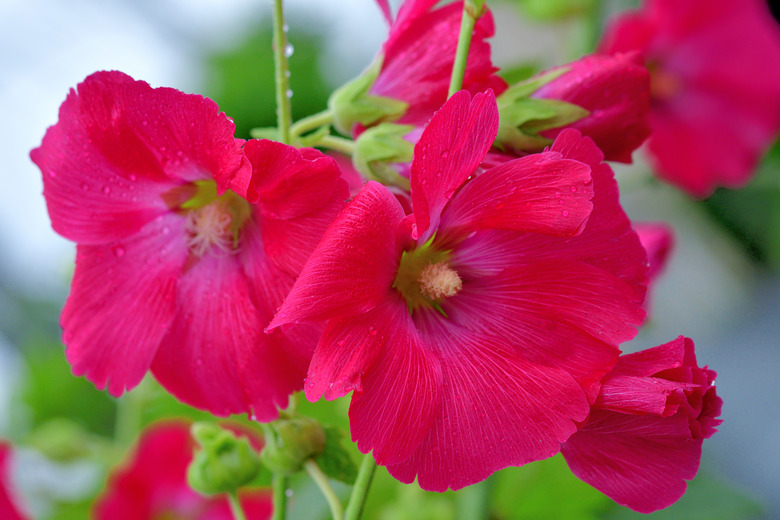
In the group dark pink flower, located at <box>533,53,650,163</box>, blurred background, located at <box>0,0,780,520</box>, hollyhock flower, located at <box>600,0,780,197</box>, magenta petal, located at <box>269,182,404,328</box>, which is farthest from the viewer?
blurred background, located at <box>0,0,780,520</box>

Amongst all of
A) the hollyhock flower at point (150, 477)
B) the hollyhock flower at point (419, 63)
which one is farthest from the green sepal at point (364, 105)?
the hollyhock flower at point (150, 477)

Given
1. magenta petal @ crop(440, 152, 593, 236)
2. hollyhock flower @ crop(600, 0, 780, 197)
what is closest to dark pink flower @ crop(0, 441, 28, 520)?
magenta petal @ crop(440, 152, 593, 236)

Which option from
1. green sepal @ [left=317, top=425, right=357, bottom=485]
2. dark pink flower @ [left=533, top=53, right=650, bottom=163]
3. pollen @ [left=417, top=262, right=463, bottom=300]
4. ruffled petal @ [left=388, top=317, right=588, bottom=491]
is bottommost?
green sepal @ [left=317, top=425, right=357, bottom=485]

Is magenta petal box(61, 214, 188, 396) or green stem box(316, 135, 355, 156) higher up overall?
green stem box(316, 135, 355, 156)

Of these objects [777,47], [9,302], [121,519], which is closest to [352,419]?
[121,519]

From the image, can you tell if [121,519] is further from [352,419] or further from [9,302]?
[9,302]

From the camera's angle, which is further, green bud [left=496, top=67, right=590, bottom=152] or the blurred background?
the blurred background

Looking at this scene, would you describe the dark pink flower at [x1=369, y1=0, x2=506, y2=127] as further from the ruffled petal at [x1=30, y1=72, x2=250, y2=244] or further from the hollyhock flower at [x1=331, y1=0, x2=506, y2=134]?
the ruffled petal at [x1=30, y1=72, x2=250, y2=244]

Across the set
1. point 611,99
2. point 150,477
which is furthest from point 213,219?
point 150,477
